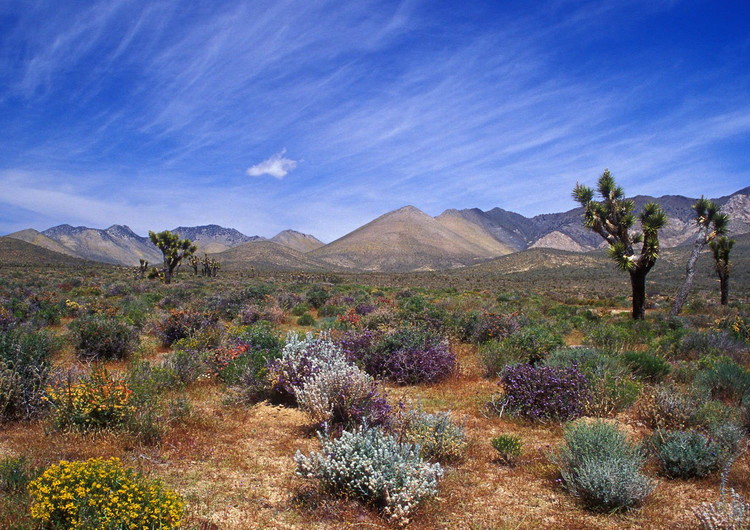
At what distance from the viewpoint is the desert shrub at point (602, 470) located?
162 inches

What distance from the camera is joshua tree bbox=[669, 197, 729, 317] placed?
20484mm

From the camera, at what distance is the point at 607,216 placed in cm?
1962

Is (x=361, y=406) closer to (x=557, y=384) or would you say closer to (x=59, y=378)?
(x=557, y=384)

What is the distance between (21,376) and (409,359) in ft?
20.7

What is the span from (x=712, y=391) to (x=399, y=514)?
21.2 ft

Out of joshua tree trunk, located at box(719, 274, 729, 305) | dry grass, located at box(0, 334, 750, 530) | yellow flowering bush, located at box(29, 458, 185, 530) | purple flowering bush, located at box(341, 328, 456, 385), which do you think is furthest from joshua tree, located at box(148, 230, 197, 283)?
joshua tree trunk, located at box(719, 274, 729, 305)

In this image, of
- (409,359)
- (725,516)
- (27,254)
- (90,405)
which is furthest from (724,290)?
(27,254)

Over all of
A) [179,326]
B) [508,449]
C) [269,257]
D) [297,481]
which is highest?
[269,257]

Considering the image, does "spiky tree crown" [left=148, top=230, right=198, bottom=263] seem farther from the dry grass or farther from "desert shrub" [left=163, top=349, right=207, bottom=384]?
the dry grass

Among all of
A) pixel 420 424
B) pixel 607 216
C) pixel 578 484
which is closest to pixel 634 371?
pixel 578 484

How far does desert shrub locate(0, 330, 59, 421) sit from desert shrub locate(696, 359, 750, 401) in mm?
10006

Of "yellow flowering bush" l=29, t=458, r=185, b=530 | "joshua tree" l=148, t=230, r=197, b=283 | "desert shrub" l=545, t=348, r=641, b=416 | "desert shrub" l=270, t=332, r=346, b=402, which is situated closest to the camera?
"yellow flowering bush" l=29, t=458, r=185, b=530

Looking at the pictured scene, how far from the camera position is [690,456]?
477cm

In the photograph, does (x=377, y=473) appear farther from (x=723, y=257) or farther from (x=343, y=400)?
(x=723, y=257)
